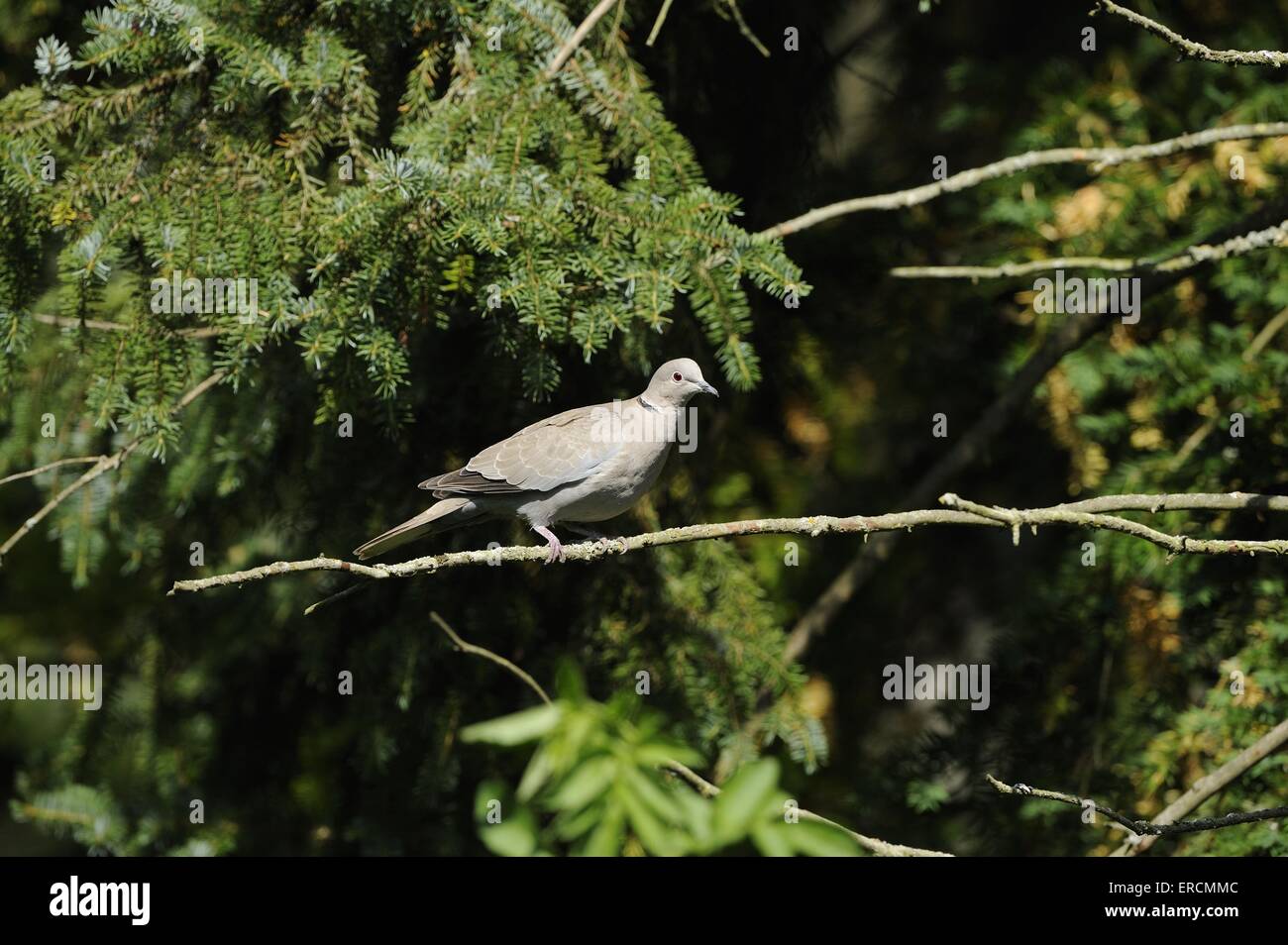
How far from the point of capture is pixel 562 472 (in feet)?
13.2

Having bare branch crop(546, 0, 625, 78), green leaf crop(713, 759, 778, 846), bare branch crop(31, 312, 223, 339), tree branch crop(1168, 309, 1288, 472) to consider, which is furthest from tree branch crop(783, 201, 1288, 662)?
green leaf crop(713, 759, 778, 846)

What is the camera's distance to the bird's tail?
12.7 feet

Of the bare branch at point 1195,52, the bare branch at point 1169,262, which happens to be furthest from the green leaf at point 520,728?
the bare branch at point 1169,262

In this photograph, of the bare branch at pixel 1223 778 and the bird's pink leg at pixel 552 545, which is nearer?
the bare branch at pixel 1223 778

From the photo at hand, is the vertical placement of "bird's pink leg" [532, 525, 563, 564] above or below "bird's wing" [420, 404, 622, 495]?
below

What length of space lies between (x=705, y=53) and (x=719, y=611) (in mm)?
2074

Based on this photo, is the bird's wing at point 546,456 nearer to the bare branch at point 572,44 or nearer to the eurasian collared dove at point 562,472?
the eurasian collared dove at point 562,472

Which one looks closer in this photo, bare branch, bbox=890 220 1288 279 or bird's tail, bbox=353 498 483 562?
bird's tail, bbox=353 498 483 562

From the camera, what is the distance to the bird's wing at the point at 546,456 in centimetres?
396

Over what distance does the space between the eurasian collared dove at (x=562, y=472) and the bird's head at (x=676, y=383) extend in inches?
0.8

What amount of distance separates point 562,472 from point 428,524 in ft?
1.51

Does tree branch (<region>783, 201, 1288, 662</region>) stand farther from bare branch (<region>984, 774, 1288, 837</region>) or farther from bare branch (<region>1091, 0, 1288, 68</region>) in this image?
bare branch (<region>984, 774, 1288, 837</region>)

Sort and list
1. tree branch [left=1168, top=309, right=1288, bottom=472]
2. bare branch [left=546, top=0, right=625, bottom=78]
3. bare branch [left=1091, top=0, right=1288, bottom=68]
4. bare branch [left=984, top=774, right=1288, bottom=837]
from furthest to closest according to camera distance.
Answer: tree branch [left=1168, top=309, right=1288, bottom=472] < bare branch [left=546, top=0, right=625, bottom=78] < bare branch [left=1091, top=0, right=1288, bottom=68] < bare branch [left=984, top=774, right=1288, bottom=837]

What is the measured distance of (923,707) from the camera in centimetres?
758
